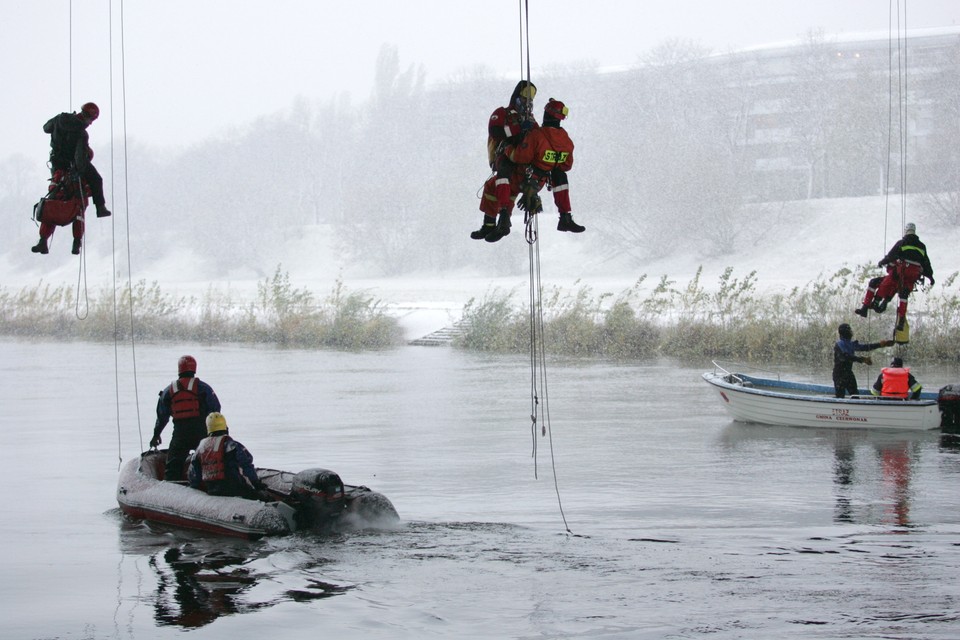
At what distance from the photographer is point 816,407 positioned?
729 inches

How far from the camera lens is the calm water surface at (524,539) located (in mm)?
9820

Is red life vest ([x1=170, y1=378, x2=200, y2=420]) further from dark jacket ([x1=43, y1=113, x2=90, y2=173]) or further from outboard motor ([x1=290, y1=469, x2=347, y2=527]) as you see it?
dark jacket ([x1=43, y1=113, x2=90, y2=173])

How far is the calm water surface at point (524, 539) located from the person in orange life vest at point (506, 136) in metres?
3.29

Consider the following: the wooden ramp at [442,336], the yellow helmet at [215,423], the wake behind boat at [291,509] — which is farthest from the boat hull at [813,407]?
the wooden ramp at [442,336]

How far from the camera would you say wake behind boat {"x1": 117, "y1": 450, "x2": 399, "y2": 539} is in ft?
38.8

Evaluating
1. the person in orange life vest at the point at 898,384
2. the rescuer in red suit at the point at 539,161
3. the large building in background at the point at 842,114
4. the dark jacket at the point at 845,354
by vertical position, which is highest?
the large building in background at the point at 842,114

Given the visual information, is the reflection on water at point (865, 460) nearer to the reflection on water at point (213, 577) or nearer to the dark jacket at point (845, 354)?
the dark jacket at point (845, 354)

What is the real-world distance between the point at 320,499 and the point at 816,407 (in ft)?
30.5

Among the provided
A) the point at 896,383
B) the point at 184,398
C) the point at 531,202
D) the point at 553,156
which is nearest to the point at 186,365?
the point at 184,398

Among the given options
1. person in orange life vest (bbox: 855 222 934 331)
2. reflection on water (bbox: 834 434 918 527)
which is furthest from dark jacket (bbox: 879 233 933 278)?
reflection on water (bbox: 834 434 918 527)

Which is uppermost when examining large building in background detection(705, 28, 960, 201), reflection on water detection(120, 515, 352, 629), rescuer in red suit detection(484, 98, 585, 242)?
large building in background detection(705, 28, 960, 201)

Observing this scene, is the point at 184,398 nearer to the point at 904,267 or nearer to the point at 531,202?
the point at 531,202

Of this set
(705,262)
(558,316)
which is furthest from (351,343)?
(705,262)

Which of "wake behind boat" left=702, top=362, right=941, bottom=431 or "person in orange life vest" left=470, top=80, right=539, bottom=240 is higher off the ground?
"person in orange life vest" left=470, top=80, right=539, bottom=240
